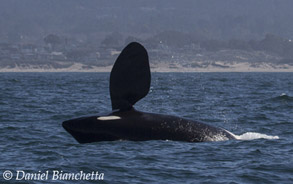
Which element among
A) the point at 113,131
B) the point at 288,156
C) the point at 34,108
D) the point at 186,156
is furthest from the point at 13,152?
the point at 34,108

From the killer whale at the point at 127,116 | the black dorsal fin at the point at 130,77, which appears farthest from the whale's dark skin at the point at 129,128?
the black dorsal fin at the point at 130,77

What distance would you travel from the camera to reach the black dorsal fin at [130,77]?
13.9 meters

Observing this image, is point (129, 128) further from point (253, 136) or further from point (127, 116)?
point (253, 136)

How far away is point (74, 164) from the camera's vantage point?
14.0m

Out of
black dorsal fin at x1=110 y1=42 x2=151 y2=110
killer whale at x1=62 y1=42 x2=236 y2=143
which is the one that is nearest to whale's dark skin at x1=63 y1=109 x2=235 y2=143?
killer whale at x1=62 y1=42 x2=236 y2=143

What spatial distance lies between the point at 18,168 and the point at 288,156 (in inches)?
271

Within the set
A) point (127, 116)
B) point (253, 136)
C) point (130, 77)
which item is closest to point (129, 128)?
point (127, 116)

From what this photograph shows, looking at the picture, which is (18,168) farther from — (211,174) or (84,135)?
(211,174)

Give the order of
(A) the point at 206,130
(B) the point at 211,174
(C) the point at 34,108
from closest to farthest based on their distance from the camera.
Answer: (B) the point at 211,174 → (A) the point at 206,130 → (C) the point at 34,108

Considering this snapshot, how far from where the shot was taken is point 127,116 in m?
14.1

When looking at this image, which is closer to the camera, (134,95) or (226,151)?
(134,95)

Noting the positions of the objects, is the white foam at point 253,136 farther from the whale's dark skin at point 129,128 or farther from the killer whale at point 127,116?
the killer whale at point 127,116

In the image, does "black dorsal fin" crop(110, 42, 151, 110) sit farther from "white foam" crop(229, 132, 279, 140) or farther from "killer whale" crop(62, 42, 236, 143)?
"white foam" crop(229, 132, 279, 140)

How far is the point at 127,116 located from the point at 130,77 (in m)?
0.95
